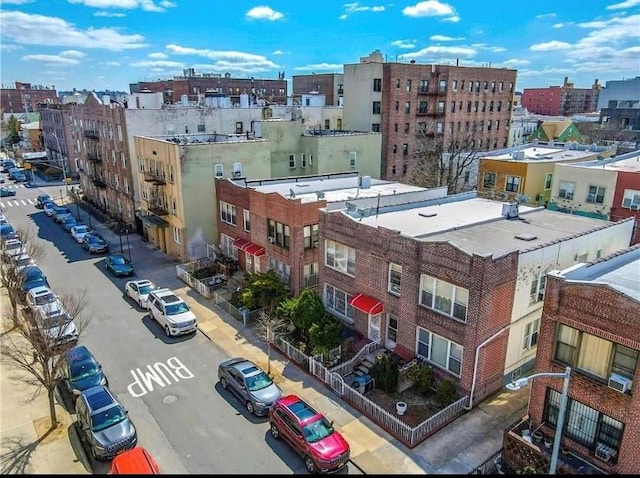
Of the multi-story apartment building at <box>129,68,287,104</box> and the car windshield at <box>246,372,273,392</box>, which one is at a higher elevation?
the multi-story apartment building at <box>129,68,287,104</box>

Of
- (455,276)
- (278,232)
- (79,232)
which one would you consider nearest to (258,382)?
(455,276)

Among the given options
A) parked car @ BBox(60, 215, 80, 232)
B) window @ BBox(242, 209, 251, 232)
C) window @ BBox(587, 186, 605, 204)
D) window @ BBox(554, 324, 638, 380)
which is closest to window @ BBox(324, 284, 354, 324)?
window @ BBox(242, 209, 251, 232)

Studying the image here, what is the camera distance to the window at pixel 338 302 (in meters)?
26.6

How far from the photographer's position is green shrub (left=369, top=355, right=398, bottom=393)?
21.2 metres

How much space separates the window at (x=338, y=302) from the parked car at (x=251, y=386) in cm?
708

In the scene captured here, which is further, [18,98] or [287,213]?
[18,98]

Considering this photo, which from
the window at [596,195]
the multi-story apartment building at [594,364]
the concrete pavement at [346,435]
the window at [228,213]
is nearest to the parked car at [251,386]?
the concrete pavement at [346,435]

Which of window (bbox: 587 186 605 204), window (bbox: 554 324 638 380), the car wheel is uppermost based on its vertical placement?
window (bbox: 587 186 605 204)

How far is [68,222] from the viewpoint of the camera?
5128 centimetres

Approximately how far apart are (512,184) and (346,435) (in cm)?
3096

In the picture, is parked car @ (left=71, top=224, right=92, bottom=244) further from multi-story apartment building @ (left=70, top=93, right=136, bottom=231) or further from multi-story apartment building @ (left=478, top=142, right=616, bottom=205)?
multi-story apartment building @ (left=478, top=142, right=616, bottom=205)

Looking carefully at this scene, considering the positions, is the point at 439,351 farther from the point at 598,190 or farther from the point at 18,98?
the point at 18,98

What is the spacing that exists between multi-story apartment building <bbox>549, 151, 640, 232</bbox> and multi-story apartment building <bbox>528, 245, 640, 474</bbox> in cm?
2022

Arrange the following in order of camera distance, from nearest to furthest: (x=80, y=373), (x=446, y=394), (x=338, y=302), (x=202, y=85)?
(x=446, y=394)
(x=80, y=373)
(x=338, y=302)
(x=202, y=85)
